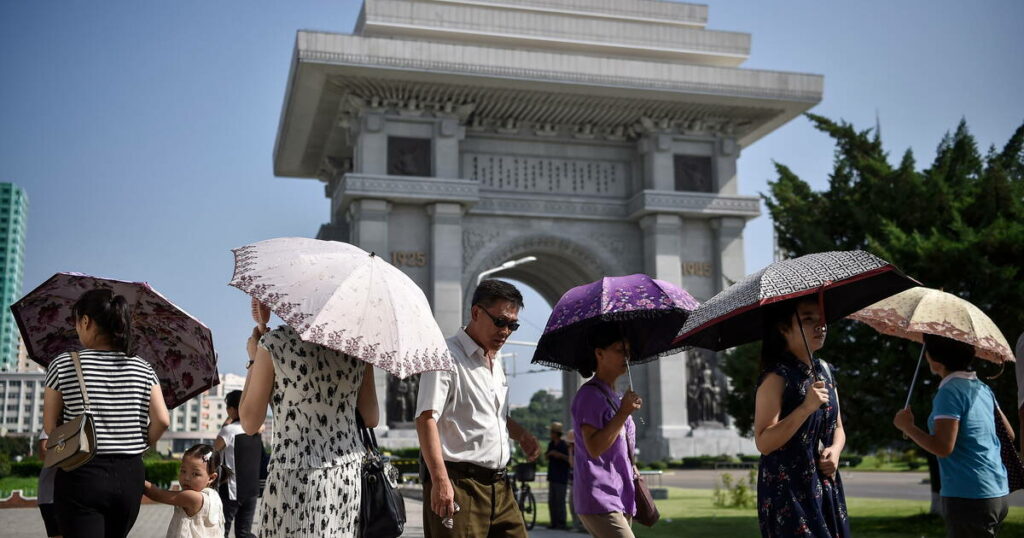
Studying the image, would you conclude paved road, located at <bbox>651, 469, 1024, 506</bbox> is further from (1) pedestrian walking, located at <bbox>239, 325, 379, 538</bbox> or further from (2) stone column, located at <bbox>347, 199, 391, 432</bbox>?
(1) pedestrian walking, located at <bbox>239, 325, 379, 538</bbox>

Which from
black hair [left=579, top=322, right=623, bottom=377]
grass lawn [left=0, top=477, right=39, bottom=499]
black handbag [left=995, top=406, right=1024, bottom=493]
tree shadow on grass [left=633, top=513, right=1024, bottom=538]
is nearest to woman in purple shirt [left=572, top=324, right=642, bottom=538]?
black hair [left=579, top=322, right=623, bottom=377]

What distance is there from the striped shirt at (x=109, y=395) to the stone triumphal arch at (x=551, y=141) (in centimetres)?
2173

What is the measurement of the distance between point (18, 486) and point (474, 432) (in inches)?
667

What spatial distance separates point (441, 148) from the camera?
28125 millimetres

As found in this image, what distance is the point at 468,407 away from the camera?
5004 mm

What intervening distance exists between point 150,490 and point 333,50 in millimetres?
21900

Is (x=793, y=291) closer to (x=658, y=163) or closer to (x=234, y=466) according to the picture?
(x=234, y=466)

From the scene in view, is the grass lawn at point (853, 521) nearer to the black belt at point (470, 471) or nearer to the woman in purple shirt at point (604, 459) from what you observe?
the woman in purple shirt at point (604, 459)

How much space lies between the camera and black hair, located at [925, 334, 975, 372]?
18.0 ft

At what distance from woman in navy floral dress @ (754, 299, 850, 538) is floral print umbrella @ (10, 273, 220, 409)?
11.4 ft

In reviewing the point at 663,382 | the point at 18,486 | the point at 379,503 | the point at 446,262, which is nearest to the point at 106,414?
the point at 379,503

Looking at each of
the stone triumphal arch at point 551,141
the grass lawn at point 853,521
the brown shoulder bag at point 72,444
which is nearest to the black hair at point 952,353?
the brown shoulder bag at point 72,444

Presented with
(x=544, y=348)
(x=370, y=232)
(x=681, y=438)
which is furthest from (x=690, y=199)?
(x=544, y=348)

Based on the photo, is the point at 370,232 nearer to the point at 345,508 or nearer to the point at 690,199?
the point at 690,199
